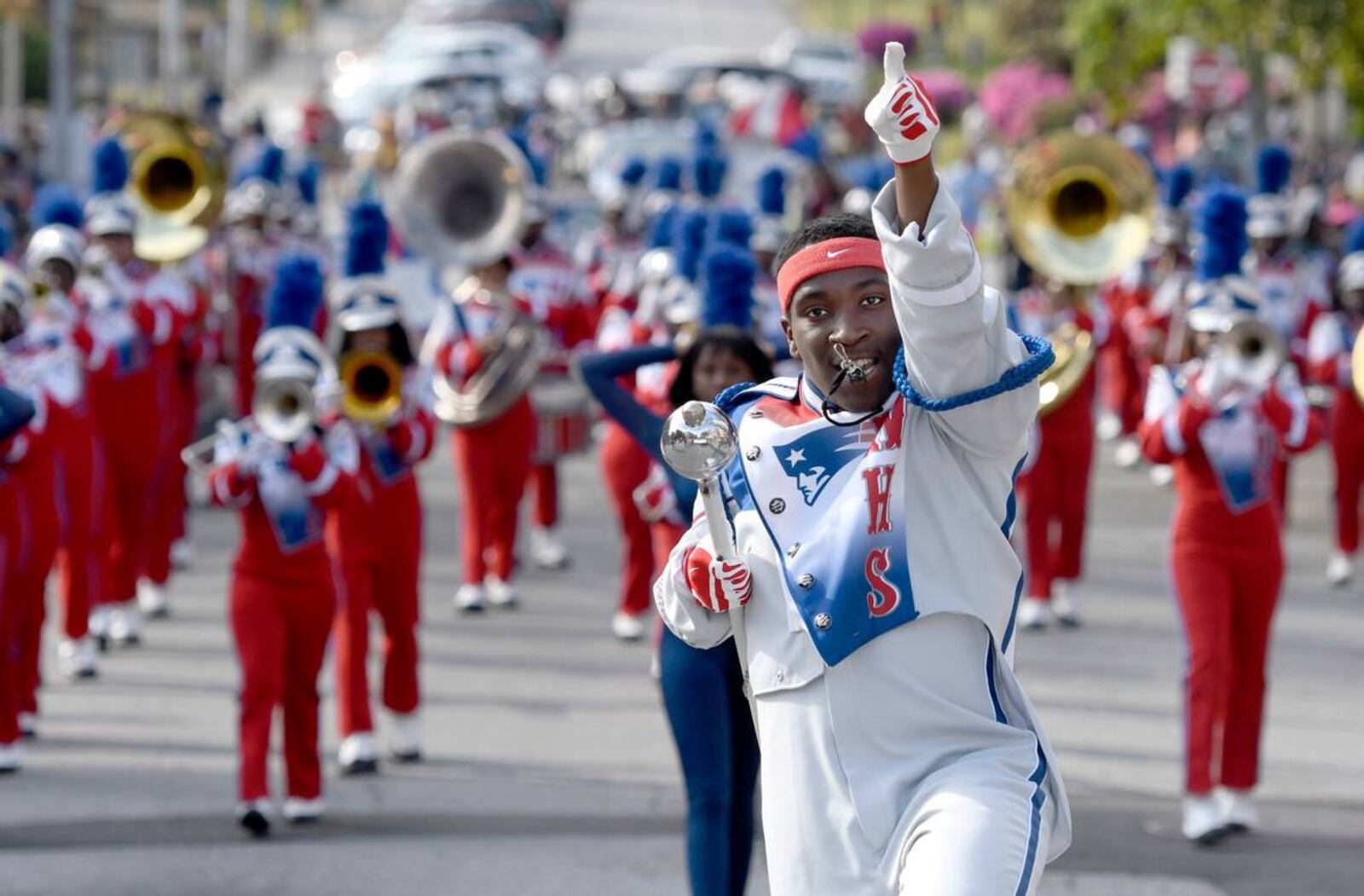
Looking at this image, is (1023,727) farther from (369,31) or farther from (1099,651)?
(369,31)

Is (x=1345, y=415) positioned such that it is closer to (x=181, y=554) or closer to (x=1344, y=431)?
(x=1344, y=431)

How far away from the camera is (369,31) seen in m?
68.5

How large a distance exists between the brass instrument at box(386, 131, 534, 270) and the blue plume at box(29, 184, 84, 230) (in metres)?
2.15

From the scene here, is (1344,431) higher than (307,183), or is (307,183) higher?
(307,183)

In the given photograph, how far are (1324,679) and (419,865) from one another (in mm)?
4852

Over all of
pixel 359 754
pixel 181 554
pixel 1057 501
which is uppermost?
pixel 1057 501

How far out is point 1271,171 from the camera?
15461 mm

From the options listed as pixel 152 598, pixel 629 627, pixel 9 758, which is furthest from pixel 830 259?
pixel 152 598

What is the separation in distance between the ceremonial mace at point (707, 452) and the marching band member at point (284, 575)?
13.6 ft

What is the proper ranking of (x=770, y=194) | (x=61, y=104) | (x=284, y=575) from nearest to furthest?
(x=284, y=575), (x=770, y=194), (x=61, y=104)

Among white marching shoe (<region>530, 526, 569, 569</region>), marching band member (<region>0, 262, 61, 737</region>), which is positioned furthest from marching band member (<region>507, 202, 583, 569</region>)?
marching band member (<region>0, 262, 61, 737</region>)

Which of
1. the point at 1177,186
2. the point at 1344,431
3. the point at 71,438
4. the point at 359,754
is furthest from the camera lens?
the point at 1177,186

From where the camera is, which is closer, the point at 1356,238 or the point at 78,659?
the point at 78,659

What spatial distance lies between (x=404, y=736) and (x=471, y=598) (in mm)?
3344
